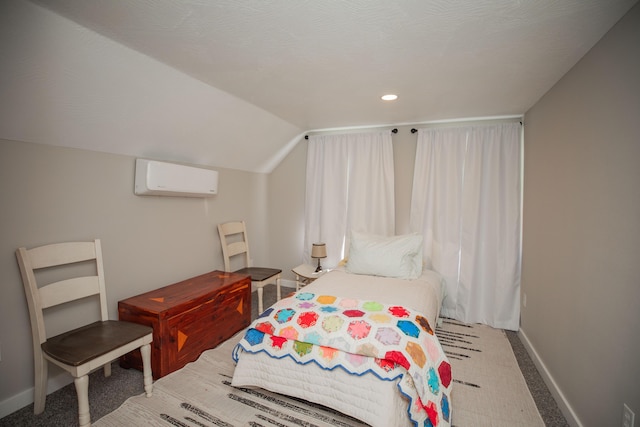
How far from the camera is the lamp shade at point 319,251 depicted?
12.1 ft

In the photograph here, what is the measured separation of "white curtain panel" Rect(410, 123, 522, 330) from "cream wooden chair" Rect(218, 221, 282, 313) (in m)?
1.77

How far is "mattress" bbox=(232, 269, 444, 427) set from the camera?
1.63 meters

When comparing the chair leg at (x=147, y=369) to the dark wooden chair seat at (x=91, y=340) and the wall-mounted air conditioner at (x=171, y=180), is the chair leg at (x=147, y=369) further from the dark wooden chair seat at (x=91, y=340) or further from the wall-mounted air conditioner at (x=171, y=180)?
the wall-mounted air conditioner at (x=171, y=180)

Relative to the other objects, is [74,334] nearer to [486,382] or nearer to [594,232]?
[486,382]

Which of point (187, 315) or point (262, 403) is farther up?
point (187, 315)

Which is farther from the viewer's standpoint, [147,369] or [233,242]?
[233,242]

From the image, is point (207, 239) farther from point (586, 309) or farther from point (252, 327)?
point (586, 309)

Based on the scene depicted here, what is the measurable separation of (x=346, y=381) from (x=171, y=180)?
2121 millimetres

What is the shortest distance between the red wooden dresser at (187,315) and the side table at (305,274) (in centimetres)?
75

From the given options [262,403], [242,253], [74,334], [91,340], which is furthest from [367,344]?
[242,253]

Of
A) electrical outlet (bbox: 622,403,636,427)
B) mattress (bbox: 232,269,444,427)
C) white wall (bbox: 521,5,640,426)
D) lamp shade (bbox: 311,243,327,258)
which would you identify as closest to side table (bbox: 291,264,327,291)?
lamp shade (bbox: 311,243,327,258)

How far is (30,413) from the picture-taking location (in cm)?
182

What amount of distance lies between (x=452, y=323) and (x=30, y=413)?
3520 millimetres

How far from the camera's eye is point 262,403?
197cm
